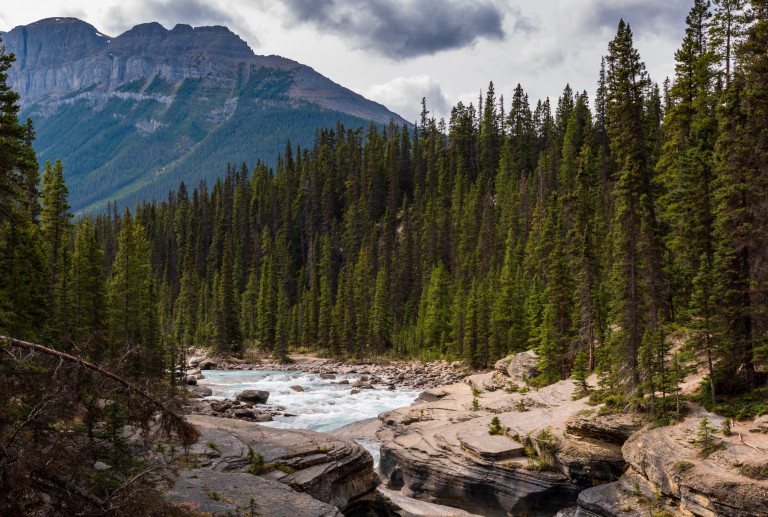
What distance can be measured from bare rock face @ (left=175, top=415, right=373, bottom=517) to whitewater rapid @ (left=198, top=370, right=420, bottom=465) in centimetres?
884

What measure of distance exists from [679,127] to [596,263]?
35.1ft

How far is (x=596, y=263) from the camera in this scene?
3169 centimetres

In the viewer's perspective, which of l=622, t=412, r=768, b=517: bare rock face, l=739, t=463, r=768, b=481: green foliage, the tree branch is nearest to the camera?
the tree branch

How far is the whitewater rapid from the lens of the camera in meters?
32.8

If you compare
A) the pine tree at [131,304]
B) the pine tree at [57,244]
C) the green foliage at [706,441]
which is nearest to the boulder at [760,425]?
the green foliage at [706,441]

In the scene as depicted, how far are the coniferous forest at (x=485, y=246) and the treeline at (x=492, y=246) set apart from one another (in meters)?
0.17

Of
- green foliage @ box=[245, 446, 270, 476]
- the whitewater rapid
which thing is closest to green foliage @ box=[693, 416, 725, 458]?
green foliage @ box=[245, 446, 270, 476]

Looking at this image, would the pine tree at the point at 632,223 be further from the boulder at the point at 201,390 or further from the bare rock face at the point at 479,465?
the boulder at the point at 201,390

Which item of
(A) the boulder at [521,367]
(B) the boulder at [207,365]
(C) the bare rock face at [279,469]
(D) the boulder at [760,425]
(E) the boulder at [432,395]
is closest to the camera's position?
(C) the bare rock face at [279,469]

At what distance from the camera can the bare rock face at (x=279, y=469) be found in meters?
12.5

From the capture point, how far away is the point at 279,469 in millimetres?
15156

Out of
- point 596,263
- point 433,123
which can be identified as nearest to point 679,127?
point 596,263

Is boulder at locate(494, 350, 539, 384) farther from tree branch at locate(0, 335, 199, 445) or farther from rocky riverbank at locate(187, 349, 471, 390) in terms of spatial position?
tree branch at locate(0, 335, 199, 445)

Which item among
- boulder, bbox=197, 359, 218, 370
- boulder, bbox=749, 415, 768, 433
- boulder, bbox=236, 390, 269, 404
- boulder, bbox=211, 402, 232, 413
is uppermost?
boulder, bbox=749, 415, 768, 433
